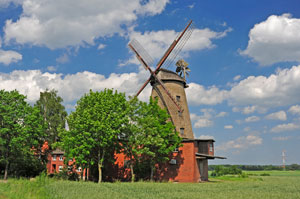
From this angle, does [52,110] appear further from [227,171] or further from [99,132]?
[227,171]

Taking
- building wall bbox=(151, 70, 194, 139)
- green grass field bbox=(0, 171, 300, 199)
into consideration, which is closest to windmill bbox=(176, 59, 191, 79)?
building wall bbox=(151, 70, 194, 139)

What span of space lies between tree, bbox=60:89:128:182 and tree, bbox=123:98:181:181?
6.04 feet

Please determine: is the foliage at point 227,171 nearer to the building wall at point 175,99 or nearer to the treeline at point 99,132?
the building wall at point 175,99

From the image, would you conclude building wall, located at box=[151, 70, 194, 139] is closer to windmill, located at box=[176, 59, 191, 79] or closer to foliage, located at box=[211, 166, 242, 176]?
windmill, located at box=[176, 59, 191, 79]

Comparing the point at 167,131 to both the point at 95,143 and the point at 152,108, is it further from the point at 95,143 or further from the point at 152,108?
the point at 95,143

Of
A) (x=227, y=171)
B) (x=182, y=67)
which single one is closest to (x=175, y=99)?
(x=182, y=67)

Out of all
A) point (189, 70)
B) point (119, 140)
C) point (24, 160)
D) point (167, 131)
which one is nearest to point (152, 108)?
point (167, 131)

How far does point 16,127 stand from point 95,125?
44.0ft

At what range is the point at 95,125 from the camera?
113ft

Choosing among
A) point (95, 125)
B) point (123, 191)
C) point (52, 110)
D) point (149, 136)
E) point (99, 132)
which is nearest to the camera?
point (123, 191)

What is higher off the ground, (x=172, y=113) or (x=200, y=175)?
(x=172, y=113)

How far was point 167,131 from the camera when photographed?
40219 millimetres

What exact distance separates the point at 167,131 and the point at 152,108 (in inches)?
174

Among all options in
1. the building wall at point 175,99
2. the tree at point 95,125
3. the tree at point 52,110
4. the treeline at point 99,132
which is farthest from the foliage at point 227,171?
the tree at point 95,125
